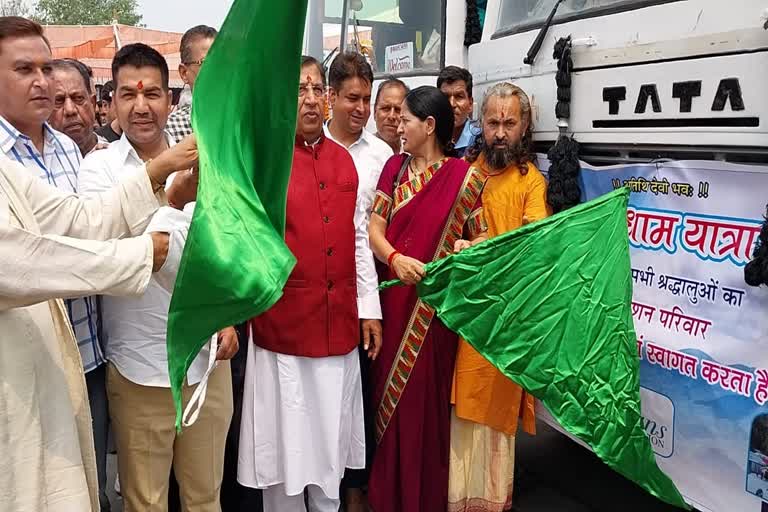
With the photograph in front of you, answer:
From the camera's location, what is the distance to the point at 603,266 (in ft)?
8.54

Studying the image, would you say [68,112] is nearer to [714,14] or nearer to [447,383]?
[447,383]

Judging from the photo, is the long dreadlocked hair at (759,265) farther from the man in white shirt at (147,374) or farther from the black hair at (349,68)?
the black hair at (349,68)

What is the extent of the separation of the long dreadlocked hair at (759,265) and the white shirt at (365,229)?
1.40 m

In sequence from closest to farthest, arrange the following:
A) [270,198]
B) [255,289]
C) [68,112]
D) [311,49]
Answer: [255,289] < [270,198] < [68,112] < [311,49]

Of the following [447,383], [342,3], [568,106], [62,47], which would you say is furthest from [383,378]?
[62,47]

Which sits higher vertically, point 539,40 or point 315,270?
point 539,40

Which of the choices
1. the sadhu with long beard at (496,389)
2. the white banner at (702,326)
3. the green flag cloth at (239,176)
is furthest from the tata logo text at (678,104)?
the green flag cloth at (239,176)

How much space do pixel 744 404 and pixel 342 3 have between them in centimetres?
450

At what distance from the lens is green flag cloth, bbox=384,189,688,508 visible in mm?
2547

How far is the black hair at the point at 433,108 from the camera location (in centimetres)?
306

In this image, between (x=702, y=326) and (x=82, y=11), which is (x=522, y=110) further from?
(x=82, y=11)

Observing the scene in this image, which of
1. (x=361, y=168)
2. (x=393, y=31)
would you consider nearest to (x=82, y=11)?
(x=393, y=31)

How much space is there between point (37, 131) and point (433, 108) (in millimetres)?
1450

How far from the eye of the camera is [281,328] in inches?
115
